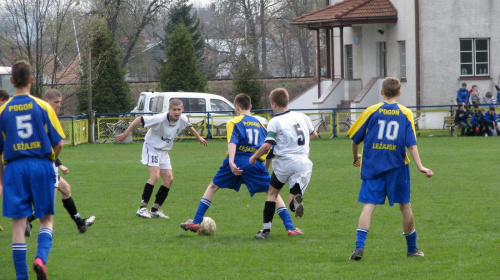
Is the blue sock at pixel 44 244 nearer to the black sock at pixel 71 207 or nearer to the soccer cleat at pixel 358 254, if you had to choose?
the black sock at pixel 71 207

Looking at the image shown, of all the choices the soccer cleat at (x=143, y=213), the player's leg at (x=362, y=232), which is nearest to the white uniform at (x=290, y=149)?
the player's leg at (x=362, y=232)

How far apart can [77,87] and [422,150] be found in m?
18.0

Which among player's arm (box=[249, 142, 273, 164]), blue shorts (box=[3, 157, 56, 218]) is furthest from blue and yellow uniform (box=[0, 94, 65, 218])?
player's arm (box=[249, 142, 273, 164])

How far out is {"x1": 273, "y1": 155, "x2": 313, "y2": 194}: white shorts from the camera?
8445 millimetres

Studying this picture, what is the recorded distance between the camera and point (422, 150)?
2188cm

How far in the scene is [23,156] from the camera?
243 inches

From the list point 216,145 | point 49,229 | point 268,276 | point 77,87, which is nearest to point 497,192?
point 268,276

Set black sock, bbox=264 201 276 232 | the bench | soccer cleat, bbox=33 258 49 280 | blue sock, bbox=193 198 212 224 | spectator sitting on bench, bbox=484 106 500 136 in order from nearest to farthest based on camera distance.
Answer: soccer cleat, bbox=33 258 49 280, black sock, bbox=264 201 276 232, blue sock, bbox=193 198 212 224, spectator sitting on bench, bbox=484 106 500 136, the bench

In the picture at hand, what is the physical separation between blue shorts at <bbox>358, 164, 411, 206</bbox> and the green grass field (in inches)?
22.6

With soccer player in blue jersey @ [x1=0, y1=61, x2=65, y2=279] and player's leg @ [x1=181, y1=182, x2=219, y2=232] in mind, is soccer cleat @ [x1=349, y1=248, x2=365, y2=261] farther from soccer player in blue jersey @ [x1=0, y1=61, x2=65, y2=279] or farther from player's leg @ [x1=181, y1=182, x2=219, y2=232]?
soccer player in blue jersey @ [x1=0, y1=61, x2=65, y2=279]

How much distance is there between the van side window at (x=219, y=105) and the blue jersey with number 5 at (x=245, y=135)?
62.5 ft

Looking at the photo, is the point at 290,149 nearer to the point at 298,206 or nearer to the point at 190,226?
the point at 298,206

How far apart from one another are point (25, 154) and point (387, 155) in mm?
3183

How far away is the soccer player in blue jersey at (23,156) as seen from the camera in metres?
6.11
